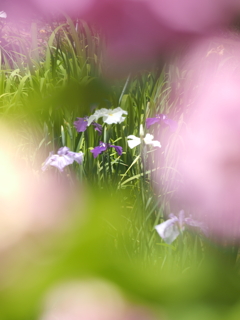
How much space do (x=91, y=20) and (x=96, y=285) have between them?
0.08 m

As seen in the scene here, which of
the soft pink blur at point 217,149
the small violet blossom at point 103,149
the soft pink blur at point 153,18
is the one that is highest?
the soft pink blur at point 153,18

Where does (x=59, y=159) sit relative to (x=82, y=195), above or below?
below

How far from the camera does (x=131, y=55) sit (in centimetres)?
13

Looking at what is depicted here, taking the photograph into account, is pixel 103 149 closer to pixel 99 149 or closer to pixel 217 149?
pixel 99 149

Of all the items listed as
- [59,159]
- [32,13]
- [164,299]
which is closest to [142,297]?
[164,299]

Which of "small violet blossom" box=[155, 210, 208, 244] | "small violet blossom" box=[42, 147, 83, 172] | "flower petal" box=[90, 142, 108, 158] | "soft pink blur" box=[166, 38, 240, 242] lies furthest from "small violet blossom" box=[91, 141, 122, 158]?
"soft pink blur" box=[166, 38, 240, 242]

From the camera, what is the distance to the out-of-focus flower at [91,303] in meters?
0.10

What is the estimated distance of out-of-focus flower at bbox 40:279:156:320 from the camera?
0.10 m

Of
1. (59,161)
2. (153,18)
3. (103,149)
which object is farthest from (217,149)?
(103,149)

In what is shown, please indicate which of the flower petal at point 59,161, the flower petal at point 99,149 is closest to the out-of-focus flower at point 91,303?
the flower petal at point 59,161

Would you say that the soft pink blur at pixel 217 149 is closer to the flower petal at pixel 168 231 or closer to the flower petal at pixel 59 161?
the flower petal at pixel 168 231

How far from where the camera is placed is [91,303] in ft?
0.36

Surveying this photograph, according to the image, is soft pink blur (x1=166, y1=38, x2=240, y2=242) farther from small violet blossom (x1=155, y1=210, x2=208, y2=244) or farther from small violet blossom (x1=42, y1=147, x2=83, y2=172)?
small violet blossom (x1=42, y1=147, x2=83, y2=172)

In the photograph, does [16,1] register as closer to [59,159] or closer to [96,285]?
[96,285]
